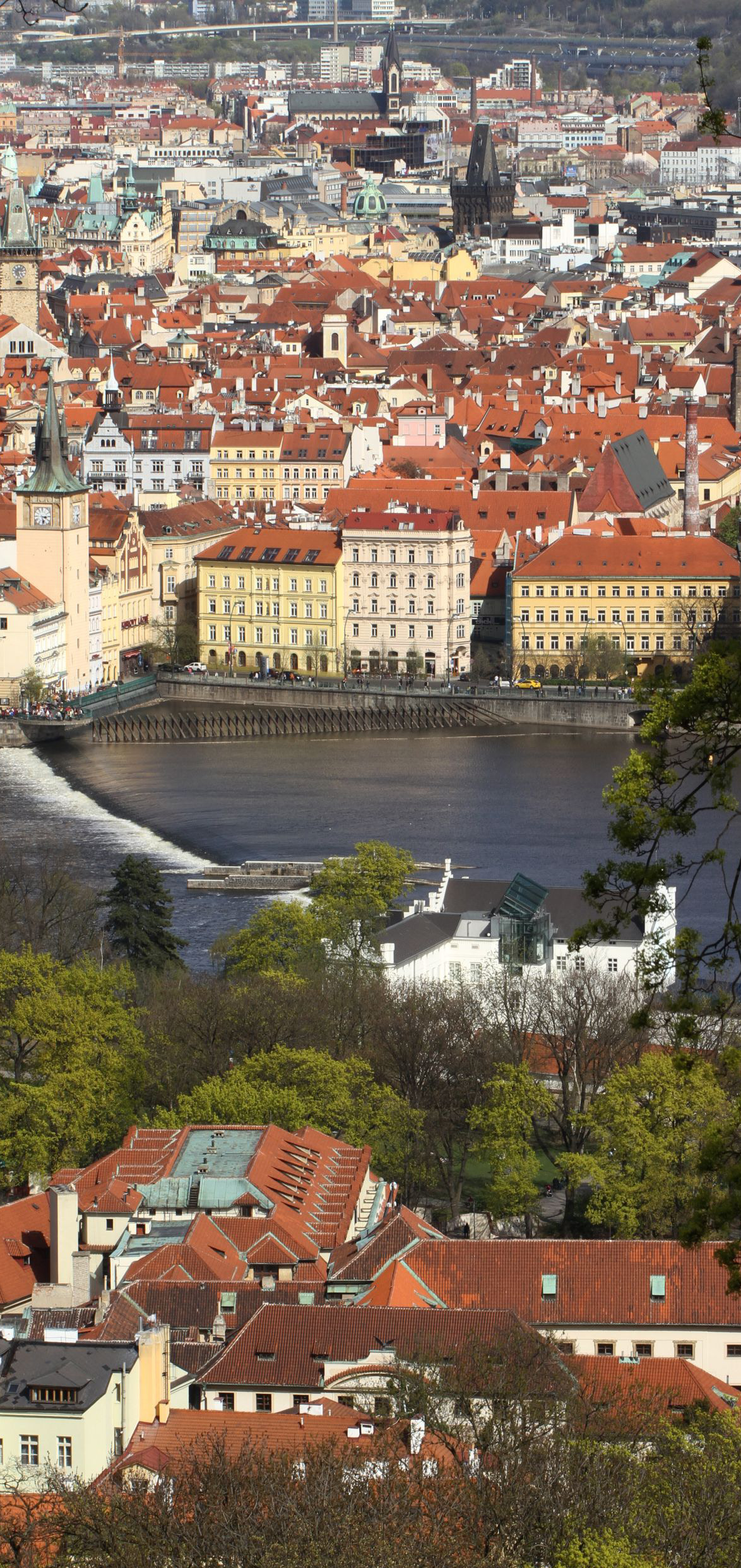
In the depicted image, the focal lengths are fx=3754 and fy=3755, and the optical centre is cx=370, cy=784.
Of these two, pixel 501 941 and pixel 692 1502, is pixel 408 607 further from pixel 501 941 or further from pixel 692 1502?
pixel 692 1502

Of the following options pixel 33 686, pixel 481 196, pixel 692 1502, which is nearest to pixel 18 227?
pixel 481 196

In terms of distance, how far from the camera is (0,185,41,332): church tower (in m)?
67.0

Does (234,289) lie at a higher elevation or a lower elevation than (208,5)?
lower

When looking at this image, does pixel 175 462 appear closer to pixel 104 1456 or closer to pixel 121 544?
pixel 121 544

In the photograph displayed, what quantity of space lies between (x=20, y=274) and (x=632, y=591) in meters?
27.6

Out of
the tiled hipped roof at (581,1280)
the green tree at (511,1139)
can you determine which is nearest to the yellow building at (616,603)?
the green tree at (511,1139)

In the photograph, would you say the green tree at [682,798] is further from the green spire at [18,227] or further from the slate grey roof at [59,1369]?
the green spire at [18,227]

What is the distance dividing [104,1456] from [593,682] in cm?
2851

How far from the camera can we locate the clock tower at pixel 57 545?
4119 cm

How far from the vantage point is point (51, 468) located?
136 feet

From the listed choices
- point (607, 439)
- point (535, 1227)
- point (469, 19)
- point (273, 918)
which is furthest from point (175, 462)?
point (469, 19)

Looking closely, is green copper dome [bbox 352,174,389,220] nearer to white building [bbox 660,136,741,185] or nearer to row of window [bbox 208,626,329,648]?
white building [bbox 660,136,741,185]

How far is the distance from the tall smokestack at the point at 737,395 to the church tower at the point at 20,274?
48.5 feet

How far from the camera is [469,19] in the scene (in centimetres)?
14925
